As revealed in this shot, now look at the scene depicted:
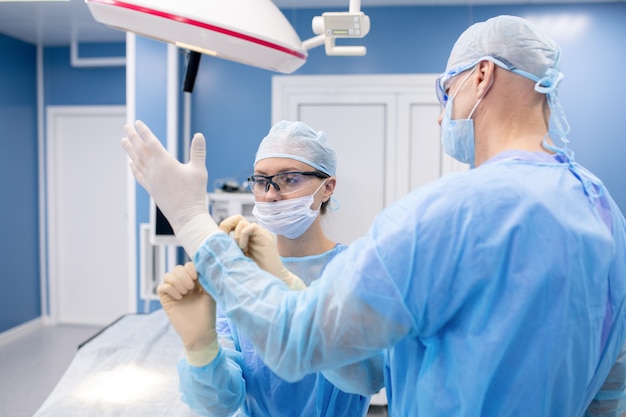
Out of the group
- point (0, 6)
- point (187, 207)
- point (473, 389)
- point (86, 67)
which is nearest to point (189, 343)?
point (187, 207)

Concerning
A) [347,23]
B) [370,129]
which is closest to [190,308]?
[347,23]

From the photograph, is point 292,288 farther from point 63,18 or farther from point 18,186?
point 18,186

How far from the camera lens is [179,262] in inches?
147

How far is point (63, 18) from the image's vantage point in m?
3.73

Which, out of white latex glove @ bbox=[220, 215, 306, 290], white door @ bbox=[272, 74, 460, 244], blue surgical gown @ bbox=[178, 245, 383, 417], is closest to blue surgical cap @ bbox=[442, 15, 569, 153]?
white latex glove @ bbox=[220, 215, 306, 290]

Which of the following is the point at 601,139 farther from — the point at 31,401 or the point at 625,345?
the point at 31,401

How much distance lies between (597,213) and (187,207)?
635mm

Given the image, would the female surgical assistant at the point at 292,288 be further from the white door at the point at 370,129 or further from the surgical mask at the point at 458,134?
the white door at the point at 370,129

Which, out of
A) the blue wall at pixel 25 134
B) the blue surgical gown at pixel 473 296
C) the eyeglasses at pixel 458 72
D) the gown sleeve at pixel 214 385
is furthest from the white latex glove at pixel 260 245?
the blue wall at pixel 25 134

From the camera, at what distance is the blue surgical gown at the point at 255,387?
40.9 inches

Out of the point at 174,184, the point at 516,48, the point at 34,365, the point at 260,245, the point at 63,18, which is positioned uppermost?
the point at 63,18

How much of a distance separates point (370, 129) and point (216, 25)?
109 inches

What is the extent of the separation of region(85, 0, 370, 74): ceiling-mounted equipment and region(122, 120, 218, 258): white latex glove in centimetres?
18

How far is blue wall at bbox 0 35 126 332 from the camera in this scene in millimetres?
4230
